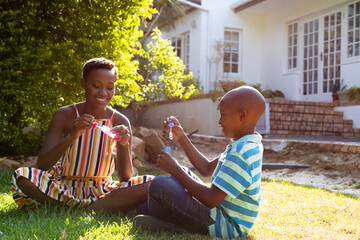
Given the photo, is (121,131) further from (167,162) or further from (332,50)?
(332,50)

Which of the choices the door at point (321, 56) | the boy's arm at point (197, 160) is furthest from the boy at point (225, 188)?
the door at point (321, 56)

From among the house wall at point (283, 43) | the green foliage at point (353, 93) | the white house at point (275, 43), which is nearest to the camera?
the green foliage at point (353, 93)

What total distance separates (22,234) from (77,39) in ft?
11.5

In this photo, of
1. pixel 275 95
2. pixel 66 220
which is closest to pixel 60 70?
pixel 66 220

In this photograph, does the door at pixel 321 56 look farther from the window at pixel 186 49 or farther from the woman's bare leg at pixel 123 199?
the woman's bare leg at pixel 123 199

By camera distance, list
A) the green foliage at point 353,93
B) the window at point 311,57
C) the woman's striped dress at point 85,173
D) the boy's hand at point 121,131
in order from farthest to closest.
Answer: the window at point 311,57 → the green foliage at point 353,93 → the woman's striped dress at point 85,173 → the boy's hand at point 121,131

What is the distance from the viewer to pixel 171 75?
8.21 m

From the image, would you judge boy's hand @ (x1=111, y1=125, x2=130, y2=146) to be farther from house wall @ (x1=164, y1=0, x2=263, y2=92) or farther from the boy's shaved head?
house wall @ (x1=164, y1=0, x2=263, y2=92)

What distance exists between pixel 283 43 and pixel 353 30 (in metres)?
2.66

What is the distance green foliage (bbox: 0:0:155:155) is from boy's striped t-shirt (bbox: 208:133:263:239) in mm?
3130

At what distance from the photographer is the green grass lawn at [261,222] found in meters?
2.39

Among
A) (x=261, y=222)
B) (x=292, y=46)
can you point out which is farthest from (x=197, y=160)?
(x=292, y=46)

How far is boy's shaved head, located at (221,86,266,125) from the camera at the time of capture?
95.3 inches

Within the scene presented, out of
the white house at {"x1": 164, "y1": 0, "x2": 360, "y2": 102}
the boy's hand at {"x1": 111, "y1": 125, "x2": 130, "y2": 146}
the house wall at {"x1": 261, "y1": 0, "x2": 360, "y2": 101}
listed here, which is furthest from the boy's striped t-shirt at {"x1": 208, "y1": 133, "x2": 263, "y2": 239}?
the house wall at {"x1": 261, "y1": 0, "x2": 360, "y2": 101}
